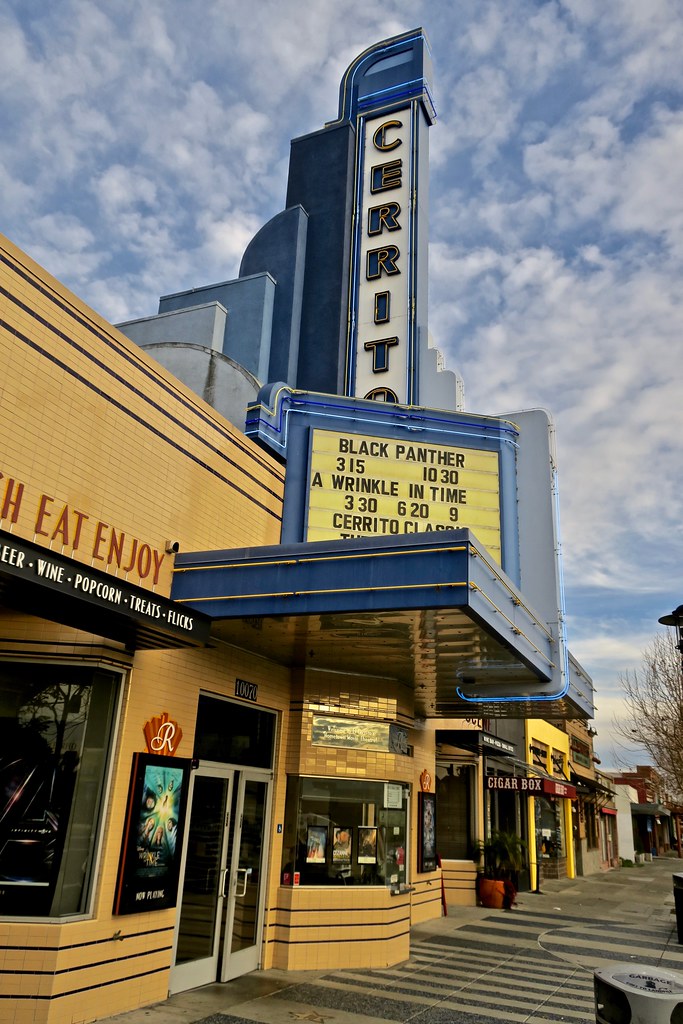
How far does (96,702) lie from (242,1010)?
374cm

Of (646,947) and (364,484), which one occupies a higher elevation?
(364,484)

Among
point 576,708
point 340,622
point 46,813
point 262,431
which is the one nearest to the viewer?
point 46,813

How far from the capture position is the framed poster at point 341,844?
1141 centimetres

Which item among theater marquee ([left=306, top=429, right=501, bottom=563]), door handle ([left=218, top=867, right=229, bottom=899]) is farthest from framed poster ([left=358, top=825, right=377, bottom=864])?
theater marquee ([left=306, top=429, right=501, bottom=563])

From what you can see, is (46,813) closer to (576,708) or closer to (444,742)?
(576,708)

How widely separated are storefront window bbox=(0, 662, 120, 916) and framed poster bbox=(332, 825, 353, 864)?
4.43m

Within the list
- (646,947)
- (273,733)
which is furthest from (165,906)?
(646,947)

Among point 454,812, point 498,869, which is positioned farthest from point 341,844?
point 454,812

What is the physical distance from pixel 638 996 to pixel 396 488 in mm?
6534

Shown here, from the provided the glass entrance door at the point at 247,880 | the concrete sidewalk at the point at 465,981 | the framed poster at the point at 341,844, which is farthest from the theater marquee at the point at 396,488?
the concrete sidewalk at the point at 465,981

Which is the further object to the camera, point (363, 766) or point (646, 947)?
point (646, 947)

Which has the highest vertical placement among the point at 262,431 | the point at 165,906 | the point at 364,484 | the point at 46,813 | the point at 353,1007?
the point at 262,431

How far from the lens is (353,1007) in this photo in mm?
9062

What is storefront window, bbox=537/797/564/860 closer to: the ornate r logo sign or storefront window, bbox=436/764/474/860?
storefront window, bbox=436/764/474/860
